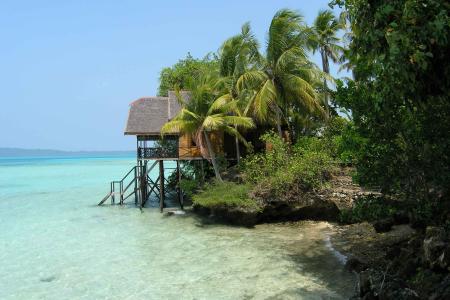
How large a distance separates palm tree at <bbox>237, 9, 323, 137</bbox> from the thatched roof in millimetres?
4054

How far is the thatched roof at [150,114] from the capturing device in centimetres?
1833

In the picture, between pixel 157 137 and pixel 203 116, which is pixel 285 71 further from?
pixel 157 137

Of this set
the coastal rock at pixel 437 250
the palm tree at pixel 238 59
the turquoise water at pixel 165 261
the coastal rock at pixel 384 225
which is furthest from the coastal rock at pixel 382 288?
the palm tree at pixel 238 59

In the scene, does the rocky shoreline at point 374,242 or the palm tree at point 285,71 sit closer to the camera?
the rocky shoreline at point 374,242

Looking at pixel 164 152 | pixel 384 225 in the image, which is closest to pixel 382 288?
pixel 384 225

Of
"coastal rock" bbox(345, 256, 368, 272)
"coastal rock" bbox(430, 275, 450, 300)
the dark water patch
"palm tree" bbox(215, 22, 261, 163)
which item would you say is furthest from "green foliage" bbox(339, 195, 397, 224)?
"palm tree" bbox(215, 22, 261, 163)

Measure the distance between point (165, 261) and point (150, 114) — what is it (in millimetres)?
9984

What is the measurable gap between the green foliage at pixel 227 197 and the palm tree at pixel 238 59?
2.91 meters

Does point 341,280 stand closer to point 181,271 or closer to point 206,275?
point 206,275

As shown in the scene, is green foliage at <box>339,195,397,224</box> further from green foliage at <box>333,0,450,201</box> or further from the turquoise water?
the turquoise water

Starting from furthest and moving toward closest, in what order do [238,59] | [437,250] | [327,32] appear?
[327,32] → [238,59] → [437,250]

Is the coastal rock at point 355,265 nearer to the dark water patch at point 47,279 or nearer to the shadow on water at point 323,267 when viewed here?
the shadow on water at point 323,267

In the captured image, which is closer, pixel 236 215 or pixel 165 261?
pixel 165 261

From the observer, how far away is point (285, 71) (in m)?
17.0
